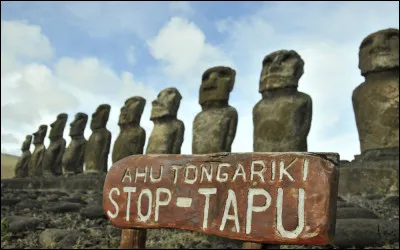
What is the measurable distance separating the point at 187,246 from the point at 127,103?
649 cm

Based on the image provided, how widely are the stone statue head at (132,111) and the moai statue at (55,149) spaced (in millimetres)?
4296

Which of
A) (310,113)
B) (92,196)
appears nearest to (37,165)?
(92,196)

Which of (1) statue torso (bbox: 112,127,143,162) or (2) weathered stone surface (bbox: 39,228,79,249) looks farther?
(1) statue torso (bbox: 112,127,143,162)

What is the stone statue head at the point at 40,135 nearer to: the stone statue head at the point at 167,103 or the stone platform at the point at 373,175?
the stone statue head at the point at 167,103

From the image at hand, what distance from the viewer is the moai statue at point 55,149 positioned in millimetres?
13406

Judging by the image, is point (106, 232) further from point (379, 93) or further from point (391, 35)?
point (391, 35)

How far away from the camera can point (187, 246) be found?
418 cm

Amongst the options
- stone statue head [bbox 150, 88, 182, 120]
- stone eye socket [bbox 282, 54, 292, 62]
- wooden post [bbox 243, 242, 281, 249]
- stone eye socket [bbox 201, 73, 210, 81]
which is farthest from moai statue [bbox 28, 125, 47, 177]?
wooden post [bbox 243, 242, 281, 249]

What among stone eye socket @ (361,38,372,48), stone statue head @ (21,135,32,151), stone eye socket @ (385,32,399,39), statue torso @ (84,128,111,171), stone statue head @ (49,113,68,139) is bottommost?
statue torso @ (84,128,111,171)

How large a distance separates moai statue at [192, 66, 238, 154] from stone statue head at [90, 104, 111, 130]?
4.27 metres

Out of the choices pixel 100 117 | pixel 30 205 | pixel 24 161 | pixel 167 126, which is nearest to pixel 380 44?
pixel 167 126

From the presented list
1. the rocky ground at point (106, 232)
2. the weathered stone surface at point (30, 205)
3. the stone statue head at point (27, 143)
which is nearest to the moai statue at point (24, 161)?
the stone statue head at point (27, 143)

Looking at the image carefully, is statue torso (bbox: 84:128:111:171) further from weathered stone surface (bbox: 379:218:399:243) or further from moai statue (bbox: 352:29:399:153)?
weathered stone surface (bbox: 379:218:399:243)

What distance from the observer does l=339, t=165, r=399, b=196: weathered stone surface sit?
17.6 ft
